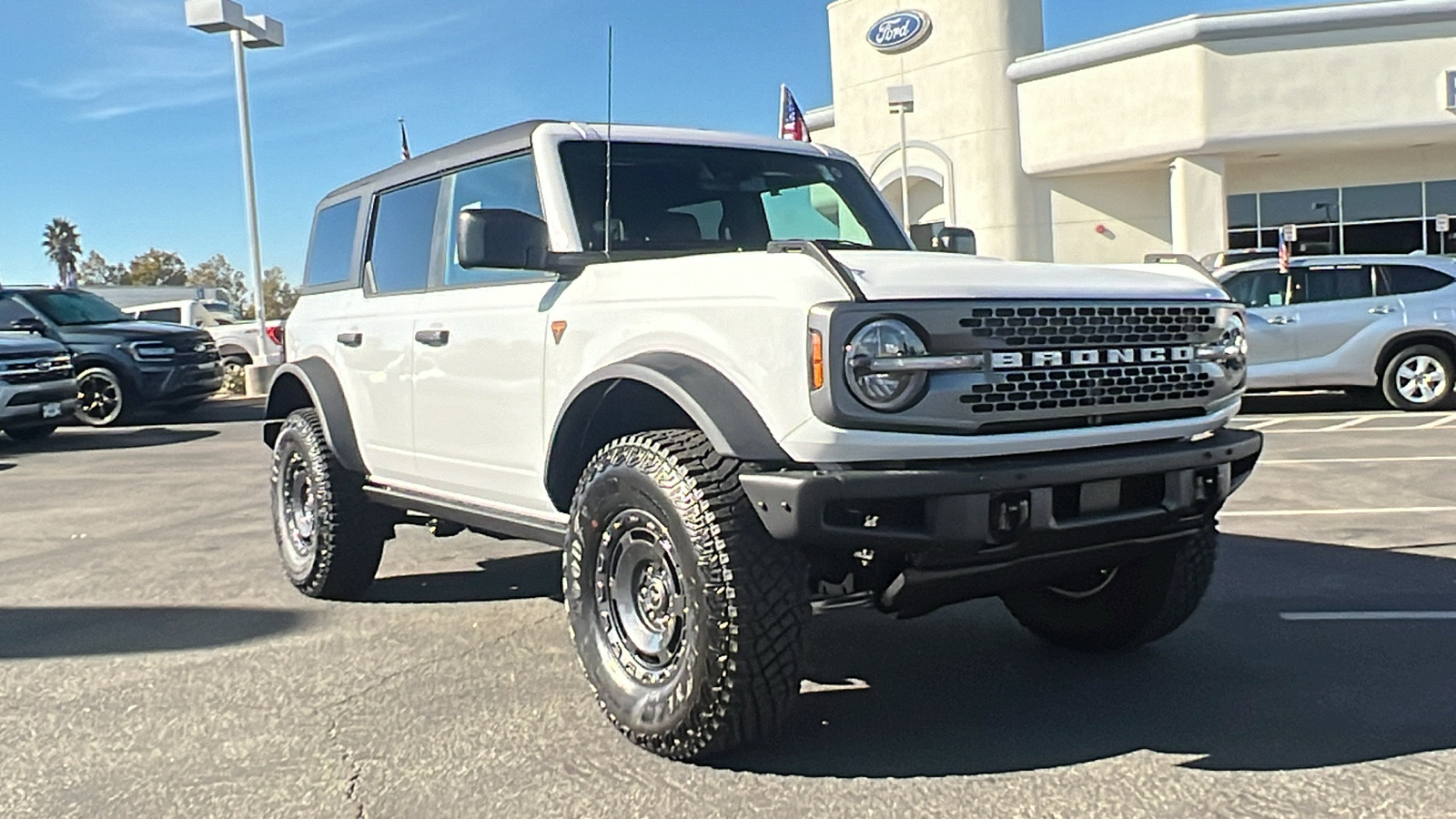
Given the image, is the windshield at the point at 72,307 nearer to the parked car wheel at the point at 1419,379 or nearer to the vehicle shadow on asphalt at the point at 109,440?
the vehicle shadow on asphalt at the point at 109,440

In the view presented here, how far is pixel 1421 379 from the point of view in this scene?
12391 mm

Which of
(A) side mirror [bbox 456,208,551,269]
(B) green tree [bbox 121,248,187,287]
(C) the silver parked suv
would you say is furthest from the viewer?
(B) green tree [bbox 121,248,187,287]

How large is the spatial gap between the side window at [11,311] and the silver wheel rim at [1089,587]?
48.5 ft

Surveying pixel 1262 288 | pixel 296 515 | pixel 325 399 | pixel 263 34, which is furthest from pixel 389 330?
pixel 263 34

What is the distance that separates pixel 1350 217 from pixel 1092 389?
27.0m

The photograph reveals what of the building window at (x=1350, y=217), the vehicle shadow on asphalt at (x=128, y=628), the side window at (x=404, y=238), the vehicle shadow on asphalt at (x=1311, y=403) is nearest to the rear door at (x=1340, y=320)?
the vehicle shadow on asphalt at (x=1311, y=403)

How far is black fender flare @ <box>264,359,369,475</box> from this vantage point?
546cm

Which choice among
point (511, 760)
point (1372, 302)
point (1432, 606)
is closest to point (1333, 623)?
point (1432, 606)

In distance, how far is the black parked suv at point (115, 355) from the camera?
15406mm

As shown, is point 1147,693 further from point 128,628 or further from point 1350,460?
point 1350,460

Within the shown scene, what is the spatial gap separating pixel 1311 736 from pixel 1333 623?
4.39 ft

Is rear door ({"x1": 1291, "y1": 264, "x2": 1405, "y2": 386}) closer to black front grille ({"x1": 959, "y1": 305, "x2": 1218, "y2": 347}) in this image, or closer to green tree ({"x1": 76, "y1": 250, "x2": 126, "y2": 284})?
black front grille ({"x1": 959, "y1": 305, "x2": 1218, "y2": 347})

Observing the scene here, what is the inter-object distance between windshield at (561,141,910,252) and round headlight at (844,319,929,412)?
1.33 metres

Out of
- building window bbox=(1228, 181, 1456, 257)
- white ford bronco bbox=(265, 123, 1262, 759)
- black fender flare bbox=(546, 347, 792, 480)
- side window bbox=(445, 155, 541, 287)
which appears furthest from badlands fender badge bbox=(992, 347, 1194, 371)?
building window bbox=(1228, 181, 1456, 257)
